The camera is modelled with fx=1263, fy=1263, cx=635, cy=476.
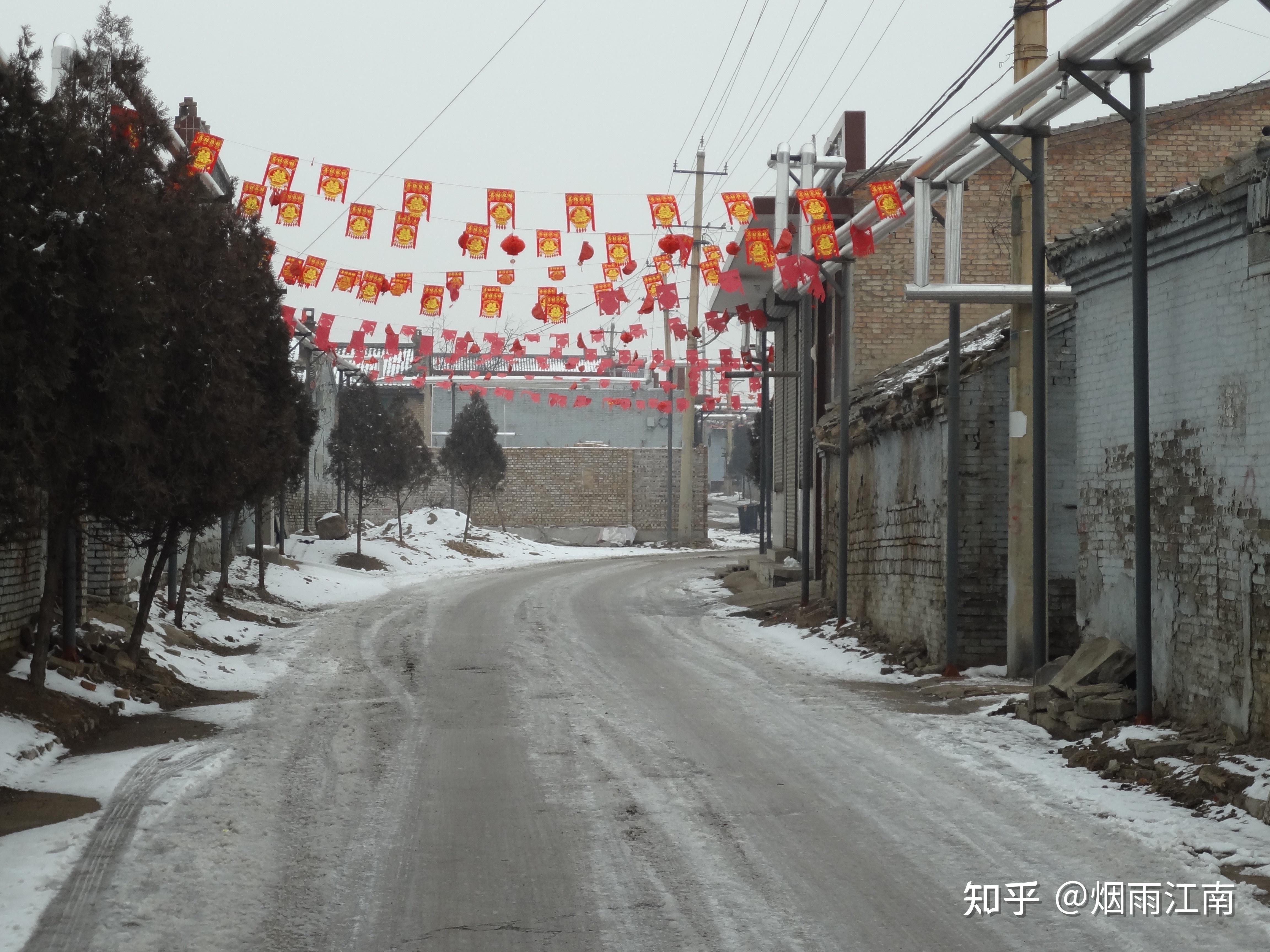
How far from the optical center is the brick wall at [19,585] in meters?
12.0

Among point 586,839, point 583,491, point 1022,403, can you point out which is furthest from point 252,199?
point 583,491

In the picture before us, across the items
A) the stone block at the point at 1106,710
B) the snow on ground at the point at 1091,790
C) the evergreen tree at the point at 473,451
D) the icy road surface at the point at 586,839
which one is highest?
the evergreen tree at the point at 473,451

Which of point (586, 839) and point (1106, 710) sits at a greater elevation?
point (1106, 710)

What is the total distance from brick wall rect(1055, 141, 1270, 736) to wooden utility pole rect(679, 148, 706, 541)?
2993 cm

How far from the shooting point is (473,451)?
49000mm

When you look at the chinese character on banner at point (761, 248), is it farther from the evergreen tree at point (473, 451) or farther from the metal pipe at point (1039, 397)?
the evergreen tree at point (473, 451)

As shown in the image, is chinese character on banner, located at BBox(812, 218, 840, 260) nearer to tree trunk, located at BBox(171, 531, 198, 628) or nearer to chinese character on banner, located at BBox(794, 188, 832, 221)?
chinese character on banner, located at BBox(794, 188, 832, 221)

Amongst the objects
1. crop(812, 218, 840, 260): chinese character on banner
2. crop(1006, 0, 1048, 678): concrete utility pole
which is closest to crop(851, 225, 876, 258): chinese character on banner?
crop(812, 218, 840, 260): chinese character on banner

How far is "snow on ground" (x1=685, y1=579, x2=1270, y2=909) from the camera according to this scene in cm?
669

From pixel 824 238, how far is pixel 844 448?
123 inches

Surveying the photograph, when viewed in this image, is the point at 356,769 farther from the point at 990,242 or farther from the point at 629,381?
the point at 629,381

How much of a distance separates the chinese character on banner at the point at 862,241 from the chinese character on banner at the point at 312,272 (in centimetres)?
773

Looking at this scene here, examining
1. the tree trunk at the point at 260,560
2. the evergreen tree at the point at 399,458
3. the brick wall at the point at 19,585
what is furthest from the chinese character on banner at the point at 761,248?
the evergreen tree at the point at 399,458

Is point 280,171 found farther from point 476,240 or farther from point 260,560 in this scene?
point 260,560
